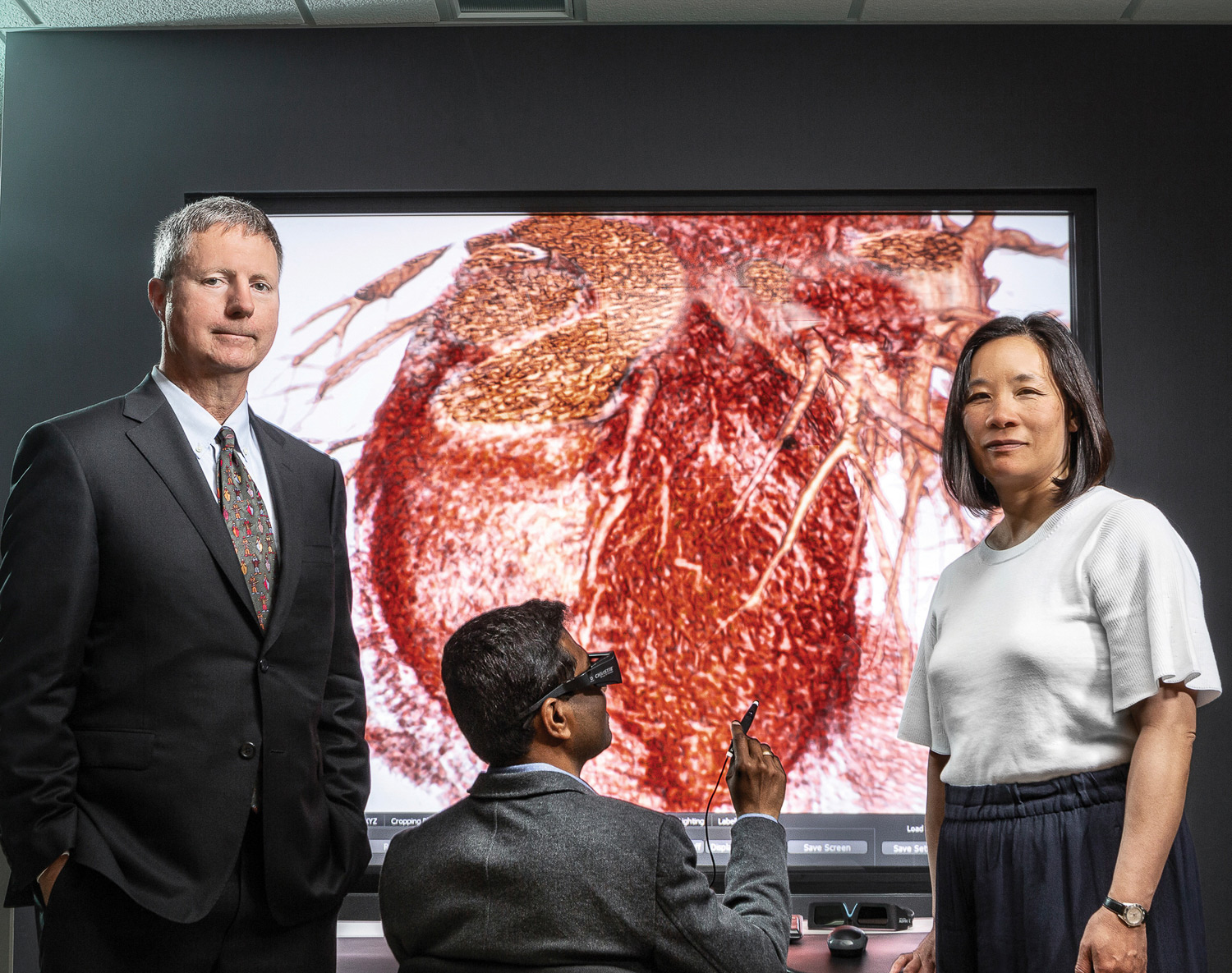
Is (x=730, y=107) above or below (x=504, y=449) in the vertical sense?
above

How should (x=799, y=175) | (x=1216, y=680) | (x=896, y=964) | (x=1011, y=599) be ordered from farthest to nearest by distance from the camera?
(x=799, y=175), (x=896, y=964), (x=1011, y=599), (x=1216, y=680)

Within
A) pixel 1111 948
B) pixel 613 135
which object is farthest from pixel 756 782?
pixel 613 135

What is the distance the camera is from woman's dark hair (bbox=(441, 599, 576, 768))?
1.45 meters

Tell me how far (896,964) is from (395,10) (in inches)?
101

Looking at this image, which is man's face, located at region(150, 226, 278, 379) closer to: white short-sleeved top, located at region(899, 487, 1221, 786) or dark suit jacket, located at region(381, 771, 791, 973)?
dark suit jacket, located at region(381, 771, 791, 973)

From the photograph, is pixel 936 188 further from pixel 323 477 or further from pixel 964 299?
pixel 323 477

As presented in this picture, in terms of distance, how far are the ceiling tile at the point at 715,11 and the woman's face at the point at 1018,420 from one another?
1.48 meters

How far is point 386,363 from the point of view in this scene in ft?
8.84

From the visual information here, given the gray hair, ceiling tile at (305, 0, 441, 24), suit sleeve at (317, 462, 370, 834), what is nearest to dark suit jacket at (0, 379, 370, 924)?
suit sleeve at (317, 462, 370, 834)

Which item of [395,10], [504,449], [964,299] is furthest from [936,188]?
[395,10]

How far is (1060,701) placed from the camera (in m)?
1.53

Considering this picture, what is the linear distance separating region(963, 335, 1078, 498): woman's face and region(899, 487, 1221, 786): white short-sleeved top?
8 cm

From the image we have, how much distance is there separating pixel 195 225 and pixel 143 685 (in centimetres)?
74

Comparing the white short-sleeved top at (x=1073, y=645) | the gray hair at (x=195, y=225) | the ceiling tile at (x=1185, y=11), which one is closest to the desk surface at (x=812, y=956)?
the white short-sleeved top at (x=1073, y=645)
